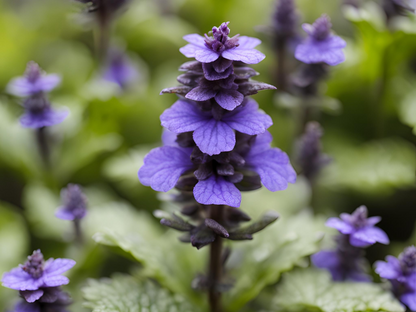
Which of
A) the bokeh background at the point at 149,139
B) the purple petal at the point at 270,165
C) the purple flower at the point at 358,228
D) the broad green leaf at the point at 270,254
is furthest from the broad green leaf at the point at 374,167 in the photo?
the purple petal at the point at 270,165

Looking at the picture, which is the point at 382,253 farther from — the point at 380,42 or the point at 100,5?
the point at 100,5

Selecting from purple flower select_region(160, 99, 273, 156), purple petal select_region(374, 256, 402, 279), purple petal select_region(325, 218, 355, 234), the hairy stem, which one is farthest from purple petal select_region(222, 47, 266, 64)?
the hairy stem

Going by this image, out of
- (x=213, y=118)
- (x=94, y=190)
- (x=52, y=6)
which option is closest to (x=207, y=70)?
(x=213, y=118)

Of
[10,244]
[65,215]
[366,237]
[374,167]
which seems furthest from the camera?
[374,167]

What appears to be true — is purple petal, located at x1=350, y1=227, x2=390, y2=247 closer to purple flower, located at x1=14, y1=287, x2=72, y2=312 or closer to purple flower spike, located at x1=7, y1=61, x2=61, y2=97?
purple flower, located at x1=14, y1=287, x2=72, y2=312

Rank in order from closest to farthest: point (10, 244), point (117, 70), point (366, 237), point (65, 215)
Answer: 1. point (366, 237)
2. point (65, 215)
3. point (10, 244)
4. point (117, 70)

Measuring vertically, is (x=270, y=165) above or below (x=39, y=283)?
above

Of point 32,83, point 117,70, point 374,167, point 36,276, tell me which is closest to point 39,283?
point 36,276

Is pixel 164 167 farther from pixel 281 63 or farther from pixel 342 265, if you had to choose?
pixel 281 63
